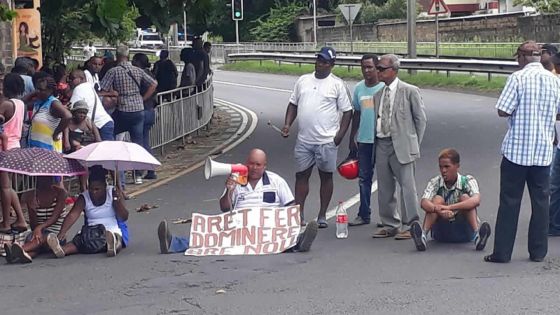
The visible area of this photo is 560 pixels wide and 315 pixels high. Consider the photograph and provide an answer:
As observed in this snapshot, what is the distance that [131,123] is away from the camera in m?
15.5

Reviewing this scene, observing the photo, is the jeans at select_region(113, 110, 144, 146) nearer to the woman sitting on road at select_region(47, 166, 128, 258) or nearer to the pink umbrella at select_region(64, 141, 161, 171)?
the woman sitting on road at select_region(47, 166, 128, 258)

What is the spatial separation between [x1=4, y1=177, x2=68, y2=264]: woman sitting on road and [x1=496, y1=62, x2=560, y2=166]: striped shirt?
447cm

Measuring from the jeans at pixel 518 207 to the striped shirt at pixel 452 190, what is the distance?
91 cm

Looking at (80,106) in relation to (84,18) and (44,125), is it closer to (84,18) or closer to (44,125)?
(44,125)

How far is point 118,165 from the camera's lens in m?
10.7

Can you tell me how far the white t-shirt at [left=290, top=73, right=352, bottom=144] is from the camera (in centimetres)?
1164

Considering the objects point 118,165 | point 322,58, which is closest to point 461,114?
point 322,58

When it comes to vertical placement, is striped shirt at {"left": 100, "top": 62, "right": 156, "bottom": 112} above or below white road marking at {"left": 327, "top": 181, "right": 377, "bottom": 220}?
above

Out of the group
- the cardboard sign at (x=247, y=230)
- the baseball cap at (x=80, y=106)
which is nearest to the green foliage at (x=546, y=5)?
the baseball cap at (x=80, y=106)

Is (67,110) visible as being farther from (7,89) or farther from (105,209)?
(105,209)

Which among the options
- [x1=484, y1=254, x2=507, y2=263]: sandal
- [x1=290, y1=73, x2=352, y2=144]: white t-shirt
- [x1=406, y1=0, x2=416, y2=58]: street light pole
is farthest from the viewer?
[x1=406, y1=0, x2=416, y2=58]: street light pole

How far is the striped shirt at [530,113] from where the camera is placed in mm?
9398

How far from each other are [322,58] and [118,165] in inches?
96.7

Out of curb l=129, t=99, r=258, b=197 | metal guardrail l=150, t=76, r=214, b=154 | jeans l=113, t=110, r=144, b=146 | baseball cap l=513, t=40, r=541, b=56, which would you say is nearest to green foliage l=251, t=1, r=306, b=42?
curb l=129, t=99, r=258, b=197
